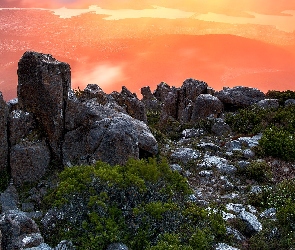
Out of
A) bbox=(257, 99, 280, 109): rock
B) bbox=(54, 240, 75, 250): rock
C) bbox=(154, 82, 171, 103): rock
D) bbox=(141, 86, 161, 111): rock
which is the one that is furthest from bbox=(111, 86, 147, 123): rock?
bbox=(154, 82, 171, 103): rock

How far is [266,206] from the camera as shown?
1772cm

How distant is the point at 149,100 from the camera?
62.5m

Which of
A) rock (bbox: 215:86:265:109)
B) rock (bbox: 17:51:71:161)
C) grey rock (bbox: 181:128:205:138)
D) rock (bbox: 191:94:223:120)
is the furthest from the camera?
rock (bbox: 215:86:265:109)

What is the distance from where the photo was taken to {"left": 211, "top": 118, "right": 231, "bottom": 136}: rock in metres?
30.1

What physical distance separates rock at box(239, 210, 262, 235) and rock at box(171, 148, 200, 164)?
7330 mm

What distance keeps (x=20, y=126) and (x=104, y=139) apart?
4964 mm

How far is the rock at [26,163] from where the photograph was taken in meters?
20.7

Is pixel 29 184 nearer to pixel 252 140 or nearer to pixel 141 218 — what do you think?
pixel 141 218

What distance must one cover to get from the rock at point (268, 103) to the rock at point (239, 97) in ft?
6.64

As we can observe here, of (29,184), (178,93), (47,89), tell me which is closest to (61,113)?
(47,89)

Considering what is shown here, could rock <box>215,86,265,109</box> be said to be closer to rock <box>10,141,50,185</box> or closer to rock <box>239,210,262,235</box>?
rock <box>10,141,50,185</box>

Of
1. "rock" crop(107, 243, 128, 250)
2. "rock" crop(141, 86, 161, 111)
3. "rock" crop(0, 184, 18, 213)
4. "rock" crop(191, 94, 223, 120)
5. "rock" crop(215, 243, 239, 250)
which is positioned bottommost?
"rock" crop(141, 86, 161, 111)

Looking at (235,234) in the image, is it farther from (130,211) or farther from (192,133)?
(192,133)

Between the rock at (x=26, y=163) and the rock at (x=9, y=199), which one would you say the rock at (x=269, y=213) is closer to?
the rock at (x=9, y=199)
